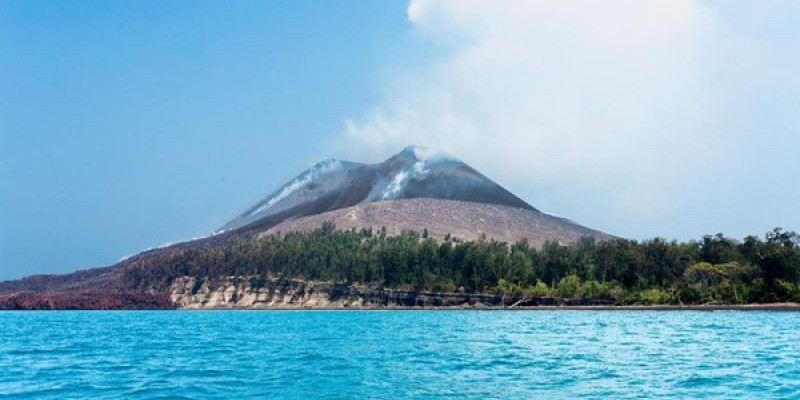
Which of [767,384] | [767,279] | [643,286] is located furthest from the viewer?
[643,286]

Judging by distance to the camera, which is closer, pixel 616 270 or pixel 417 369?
pixel 417 369

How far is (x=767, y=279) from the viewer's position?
5251 inches

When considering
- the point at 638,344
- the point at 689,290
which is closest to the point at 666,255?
the point at 689,290

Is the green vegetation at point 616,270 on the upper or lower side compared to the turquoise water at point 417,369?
upper

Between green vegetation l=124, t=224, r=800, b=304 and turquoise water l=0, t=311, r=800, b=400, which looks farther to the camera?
green vegetation l=124, t=224, r=800, b=304

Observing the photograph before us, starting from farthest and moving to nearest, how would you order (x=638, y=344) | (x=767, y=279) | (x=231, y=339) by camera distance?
(x=767, y=279)
(x=231, y=339)
(x=638, y=344)

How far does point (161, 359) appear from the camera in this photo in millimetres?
39281

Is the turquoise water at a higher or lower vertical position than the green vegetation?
lower

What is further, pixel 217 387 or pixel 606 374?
pixel 606 374

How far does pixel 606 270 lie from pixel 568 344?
12665 centimetres

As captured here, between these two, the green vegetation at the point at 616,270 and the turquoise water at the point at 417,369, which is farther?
the green vegetation at the point at 616,270

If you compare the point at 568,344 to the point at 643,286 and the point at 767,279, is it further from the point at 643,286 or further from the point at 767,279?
the point at 643,286

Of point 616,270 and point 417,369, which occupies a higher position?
point 616,270

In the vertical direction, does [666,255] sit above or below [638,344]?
above
